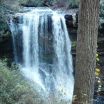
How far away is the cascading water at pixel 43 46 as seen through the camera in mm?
14539

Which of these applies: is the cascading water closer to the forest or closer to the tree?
the forest

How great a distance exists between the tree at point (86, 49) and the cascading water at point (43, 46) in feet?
24.6

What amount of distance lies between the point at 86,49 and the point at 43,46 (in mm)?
8379

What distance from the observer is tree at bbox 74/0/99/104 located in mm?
6375

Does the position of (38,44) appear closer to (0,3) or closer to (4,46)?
(4,46)

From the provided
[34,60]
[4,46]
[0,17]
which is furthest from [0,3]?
[34,60]

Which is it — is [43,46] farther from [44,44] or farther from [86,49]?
[86,49]

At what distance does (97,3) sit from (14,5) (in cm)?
931

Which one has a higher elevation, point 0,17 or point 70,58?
point 0,17

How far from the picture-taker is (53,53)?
15.1 metres

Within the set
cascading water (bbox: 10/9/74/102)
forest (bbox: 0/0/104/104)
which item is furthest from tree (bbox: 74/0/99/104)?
cascading water (bbox: 10/9/74/102)

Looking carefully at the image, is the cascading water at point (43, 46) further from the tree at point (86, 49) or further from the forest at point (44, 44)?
the tree at point (86, 49)

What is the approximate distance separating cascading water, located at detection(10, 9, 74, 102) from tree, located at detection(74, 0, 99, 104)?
24.6 feet

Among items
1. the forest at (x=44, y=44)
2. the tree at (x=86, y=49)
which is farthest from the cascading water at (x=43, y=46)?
the tree at (x=86, y=49)
